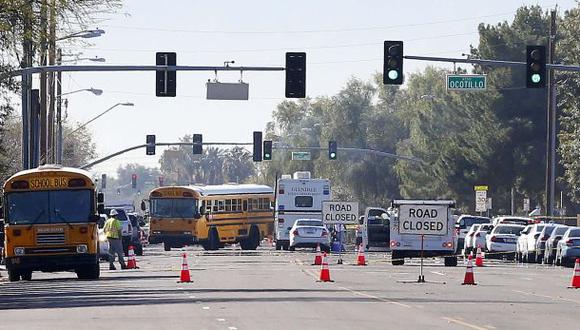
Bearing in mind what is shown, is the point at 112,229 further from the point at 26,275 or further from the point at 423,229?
the point at 423,229

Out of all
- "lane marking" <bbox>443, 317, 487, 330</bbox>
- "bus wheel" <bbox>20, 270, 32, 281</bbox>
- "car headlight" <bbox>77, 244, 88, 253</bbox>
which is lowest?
"bus wheel" <bbox>20, 270, 32, 281</bbox>

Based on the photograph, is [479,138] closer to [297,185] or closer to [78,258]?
[297,185]

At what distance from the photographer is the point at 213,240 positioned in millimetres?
78438

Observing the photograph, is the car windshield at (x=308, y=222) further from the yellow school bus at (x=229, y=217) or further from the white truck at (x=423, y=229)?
the white truck at (x=423, y=229)

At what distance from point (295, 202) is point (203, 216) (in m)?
4.44

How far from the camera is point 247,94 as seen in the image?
5750cm

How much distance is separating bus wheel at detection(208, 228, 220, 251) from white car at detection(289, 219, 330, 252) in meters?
7.08

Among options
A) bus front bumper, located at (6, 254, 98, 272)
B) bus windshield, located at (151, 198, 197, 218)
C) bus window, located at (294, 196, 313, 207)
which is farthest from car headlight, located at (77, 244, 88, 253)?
bus window, located at (294, 196, 313, 207)

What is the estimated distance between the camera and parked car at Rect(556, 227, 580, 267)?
2190 inches

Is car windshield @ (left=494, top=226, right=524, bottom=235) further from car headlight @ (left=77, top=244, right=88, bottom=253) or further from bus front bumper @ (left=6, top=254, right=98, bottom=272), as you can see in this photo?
car headlight @ (left=77, top=244, right=88, bottom=253)

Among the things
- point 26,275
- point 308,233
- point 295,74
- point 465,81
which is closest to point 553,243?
point 465,81

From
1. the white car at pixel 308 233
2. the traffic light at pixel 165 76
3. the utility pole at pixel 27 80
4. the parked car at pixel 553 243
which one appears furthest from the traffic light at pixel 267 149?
the traffic light at pixel 165 76

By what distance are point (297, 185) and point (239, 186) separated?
4392 mm

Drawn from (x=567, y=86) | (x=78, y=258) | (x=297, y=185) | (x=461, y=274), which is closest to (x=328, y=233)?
(x=297, y=185)
